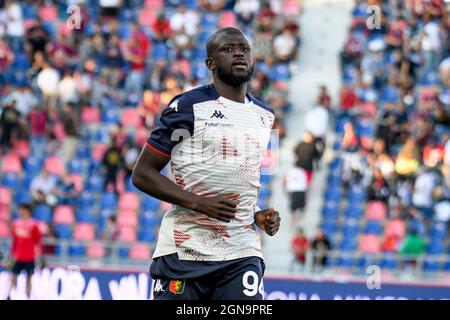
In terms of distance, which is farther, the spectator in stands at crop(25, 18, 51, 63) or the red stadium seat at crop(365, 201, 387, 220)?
the spectator in stands at crop(25, 18, 51, 63)

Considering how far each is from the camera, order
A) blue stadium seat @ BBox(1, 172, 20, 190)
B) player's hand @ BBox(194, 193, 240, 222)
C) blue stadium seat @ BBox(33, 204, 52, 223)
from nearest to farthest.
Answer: player's hand @ BBox(194, 193, 240, 222)
blue stadium seat @ BBox(33, 204, 52, 223)
blue stadium seat @ BBox(1, 172, 20, 190)

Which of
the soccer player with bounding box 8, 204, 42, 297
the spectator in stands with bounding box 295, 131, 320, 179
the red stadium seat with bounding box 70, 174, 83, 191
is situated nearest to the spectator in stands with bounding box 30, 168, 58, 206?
the red stadium seat with bounding box 70, 174, 83, 191

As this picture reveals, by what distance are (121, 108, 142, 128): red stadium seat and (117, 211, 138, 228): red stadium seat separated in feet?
6.92

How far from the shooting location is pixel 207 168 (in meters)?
6.41

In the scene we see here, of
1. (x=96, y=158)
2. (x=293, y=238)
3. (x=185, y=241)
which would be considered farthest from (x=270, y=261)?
(x=185, y=241)

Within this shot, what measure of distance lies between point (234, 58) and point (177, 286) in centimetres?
117

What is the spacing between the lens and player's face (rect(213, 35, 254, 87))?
→ 6449 mm

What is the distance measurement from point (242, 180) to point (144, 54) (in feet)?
53.2

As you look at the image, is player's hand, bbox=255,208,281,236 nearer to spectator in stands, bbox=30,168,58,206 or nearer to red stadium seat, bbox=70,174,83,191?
spectator in stands, bbox=30,168,58,206

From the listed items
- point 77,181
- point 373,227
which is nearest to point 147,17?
point 77,181

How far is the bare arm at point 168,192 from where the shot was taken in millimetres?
6250

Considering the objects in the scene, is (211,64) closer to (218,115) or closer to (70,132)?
(218,115)

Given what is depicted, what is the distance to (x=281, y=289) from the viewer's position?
614 inches
